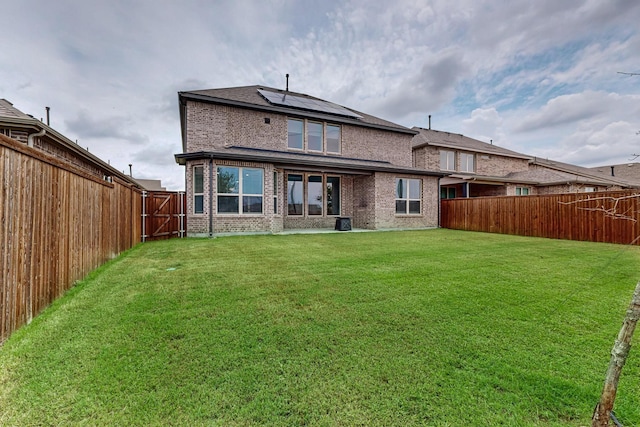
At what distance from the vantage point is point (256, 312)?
3.03m

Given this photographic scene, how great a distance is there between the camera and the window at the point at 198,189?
10469 mm

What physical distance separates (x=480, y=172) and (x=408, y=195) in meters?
11.0

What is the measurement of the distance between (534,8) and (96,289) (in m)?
11.5

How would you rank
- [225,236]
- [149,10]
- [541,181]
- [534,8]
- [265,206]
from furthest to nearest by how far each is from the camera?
[541,181], [265,206], [225,236], [149,10], [534,8]

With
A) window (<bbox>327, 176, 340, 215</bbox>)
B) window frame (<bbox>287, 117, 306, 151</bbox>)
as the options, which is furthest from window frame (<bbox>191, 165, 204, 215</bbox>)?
window (<bbox>327, 176, 340, 215</bbox>)

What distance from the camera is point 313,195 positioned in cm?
1373

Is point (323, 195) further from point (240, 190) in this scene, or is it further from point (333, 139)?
point (240, 190)

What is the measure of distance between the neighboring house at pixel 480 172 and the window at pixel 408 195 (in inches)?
176

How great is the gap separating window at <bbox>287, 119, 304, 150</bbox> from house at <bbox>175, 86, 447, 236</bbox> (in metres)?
0.05

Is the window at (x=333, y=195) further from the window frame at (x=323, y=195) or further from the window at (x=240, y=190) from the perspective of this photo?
the window at (x=240, y=190)

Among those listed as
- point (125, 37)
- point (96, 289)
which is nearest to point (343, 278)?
point (96, 289)

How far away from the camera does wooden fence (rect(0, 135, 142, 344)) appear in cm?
246

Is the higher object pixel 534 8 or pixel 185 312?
pixel 534 8

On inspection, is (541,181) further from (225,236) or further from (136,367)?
(136,367)
